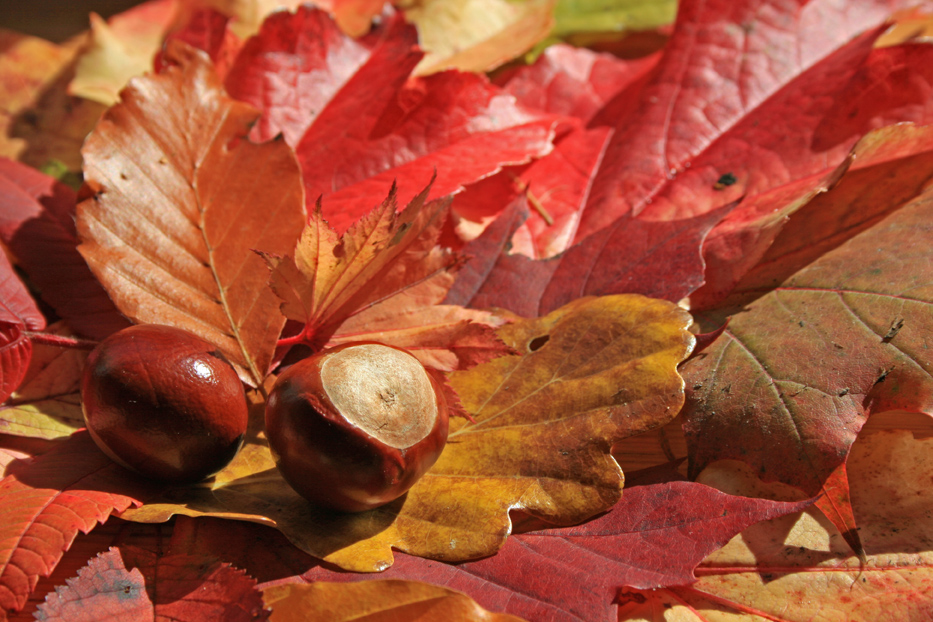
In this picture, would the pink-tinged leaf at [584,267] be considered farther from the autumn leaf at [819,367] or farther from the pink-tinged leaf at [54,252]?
the pink-tinged leaf at [54,252]

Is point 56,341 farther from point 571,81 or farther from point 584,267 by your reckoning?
point 571,81

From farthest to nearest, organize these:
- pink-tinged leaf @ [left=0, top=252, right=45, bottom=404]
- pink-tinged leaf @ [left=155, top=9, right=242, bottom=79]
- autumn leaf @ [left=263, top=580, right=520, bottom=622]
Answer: pink-tinged leaf @ [left=155, top=9, right=242, bottom=79], pink-tinged leaf @ [left=0, top=252, right=45, bottom=404], autumn leaf @ [left=263, top=580, right=520, bottom=622]

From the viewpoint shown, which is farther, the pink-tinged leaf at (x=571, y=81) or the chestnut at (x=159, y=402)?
the pink-tinged leaf at (x=571, y=81)

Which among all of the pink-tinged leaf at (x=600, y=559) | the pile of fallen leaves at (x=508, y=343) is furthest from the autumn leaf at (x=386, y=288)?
the pink-tinged leaf at (x=600, y=559)

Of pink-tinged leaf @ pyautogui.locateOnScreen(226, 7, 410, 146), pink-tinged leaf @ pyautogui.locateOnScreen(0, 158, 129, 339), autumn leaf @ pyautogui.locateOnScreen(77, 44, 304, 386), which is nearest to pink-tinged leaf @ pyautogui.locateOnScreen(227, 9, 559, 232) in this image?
pink-tinged leaf @ pyautogui.locateOnScreen(226, 7, 410, 146)

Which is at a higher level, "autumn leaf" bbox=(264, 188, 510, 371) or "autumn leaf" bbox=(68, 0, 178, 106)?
"autumn leaf" bbox=(68, 0, 178, 106)

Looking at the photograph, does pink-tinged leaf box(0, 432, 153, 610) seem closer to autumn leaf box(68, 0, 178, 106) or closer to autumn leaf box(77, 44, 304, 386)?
autumn leaf box(77, 44, 304, 386)

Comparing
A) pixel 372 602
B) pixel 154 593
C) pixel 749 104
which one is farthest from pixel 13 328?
pixel 749 104
